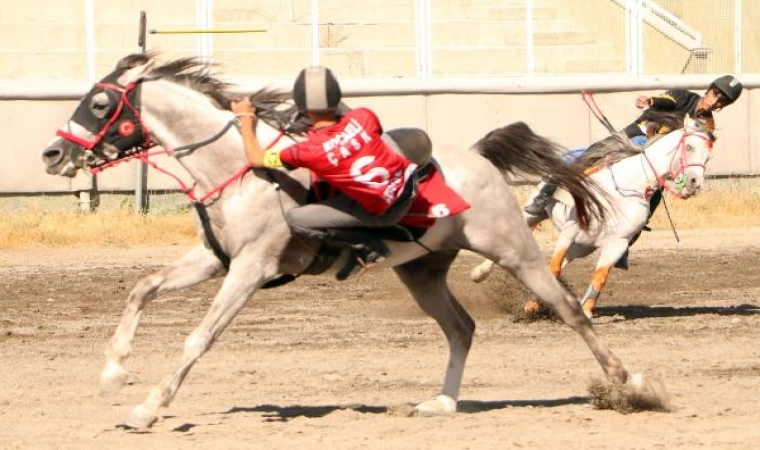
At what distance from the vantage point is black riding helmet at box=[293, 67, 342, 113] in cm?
777

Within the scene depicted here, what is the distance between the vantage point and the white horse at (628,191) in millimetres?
12156

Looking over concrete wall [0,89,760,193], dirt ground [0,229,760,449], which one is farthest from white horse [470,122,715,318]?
concrete wall [0,89,760,193]

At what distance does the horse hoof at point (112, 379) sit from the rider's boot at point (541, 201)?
18.0ft

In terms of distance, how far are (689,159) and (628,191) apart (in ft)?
1.72

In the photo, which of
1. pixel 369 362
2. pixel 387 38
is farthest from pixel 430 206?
pixel 387 38

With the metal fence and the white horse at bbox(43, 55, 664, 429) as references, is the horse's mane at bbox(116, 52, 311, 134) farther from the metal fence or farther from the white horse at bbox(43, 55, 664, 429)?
the metal fence

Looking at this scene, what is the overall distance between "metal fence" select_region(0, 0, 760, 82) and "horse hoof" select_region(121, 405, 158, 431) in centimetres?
1108

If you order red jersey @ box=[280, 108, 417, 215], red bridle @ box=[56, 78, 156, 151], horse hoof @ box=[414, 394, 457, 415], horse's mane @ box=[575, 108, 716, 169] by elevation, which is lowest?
horse hoof @ box=[414, 394, 457, 415]

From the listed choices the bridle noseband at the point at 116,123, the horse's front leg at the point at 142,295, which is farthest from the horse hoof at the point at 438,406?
the bridle noseband at the point at 116,123

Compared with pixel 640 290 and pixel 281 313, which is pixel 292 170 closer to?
pixel 281 313

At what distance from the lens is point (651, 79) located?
1983 cm

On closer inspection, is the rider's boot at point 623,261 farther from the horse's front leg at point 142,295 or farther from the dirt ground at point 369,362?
the horse's front leg at point 142,295

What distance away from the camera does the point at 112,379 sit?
24.9 feet

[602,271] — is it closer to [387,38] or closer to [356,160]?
[356,160]
